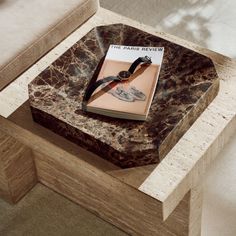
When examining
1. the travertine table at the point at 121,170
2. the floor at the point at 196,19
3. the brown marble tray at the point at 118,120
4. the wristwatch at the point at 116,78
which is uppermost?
the wristwatch at the point at 116,78

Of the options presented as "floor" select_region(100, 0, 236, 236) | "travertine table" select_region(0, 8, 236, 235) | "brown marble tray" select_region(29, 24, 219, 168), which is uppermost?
"brown marble tray" select_region(29, 24, 219, 168)

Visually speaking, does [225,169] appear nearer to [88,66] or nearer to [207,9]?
[88,66]

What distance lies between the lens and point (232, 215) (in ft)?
6.79

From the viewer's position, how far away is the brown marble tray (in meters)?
1.63

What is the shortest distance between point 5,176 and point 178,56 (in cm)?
66

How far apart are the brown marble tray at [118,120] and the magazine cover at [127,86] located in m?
0.02

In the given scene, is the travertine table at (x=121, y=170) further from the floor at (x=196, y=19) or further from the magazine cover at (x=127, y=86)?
the floor at (x=196, y=19)

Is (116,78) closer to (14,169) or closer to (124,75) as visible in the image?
(124,75)

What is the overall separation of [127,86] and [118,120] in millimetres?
111

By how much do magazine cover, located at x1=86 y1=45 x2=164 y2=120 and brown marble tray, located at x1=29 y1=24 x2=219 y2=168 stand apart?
20 mm

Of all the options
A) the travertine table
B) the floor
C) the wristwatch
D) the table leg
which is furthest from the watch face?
the floor

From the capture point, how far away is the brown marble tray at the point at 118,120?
64.1 inches

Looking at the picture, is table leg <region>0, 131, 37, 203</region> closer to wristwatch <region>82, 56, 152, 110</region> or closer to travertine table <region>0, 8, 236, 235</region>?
travertine table <region>0, 8, 236, 235</region>

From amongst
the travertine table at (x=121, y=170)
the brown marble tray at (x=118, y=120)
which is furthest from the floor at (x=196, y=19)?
the brown marble tray at (x=118, y=120)
